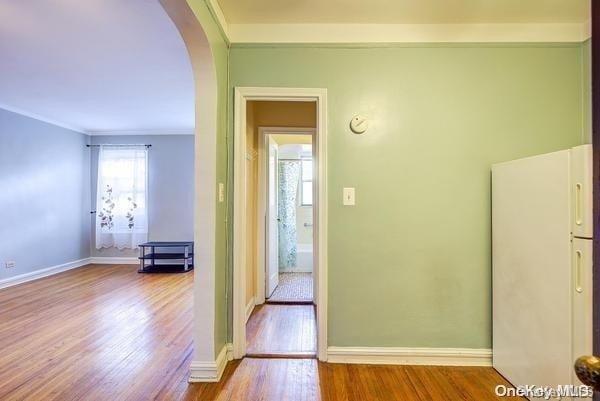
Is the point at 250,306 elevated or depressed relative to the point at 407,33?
depressed

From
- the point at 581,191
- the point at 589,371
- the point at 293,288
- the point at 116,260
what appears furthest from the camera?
the point at 116,260

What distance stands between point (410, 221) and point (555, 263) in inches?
32.8

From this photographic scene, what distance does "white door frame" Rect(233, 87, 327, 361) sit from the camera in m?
2.18

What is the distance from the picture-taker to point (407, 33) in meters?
2.19

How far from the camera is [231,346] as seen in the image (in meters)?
2.20

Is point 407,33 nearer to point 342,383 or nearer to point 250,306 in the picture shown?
point 342,383

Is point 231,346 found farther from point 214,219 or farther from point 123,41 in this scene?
point 123,41

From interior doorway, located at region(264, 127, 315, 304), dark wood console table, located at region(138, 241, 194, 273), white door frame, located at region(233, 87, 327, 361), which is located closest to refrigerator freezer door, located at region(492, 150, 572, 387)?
white door frame, located at region(233, 87, 327, 361)

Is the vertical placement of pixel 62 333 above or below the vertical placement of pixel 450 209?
below

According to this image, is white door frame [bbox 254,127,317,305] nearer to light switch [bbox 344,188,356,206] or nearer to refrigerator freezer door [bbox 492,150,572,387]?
light switch [bbox 344,188,356,206]

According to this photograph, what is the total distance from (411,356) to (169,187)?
192 inches

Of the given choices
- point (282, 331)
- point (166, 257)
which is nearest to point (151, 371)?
point (282, 331)

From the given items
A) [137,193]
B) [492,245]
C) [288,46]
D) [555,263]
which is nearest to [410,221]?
[492,245]

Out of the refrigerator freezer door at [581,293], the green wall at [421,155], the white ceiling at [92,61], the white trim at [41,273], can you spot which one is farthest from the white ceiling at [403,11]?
the white trim at [41,273]
